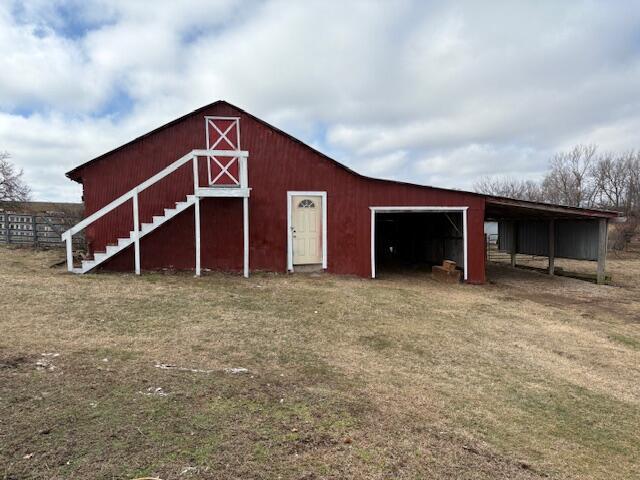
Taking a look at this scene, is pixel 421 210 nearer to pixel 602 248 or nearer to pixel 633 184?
pixel 602 248

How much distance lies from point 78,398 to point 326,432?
7.09 ft

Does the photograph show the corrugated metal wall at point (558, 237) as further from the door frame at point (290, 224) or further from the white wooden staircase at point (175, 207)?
Answer: the white wooden staircase at point (175, 207)

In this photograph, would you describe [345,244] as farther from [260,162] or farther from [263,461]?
[263,461]

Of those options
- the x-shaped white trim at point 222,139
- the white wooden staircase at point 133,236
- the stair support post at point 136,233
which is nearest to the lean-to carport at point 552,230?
the x-shaped white trim at point 222,139

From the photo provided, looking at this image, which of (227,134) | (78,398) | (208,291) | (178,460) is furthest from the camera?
(227,134)

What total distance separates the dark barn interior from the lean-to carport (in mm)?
1632

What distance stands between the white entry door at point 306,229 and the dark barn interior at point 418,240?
12.3ft

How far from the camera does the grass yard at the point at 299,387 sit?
3.22m

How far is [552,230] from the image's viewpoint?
17406 mm

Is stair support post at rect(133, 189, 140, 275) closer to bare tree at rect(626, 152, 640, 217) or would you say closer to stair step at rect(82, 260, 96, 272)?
stair step at rect(82, 260, 96, 272)

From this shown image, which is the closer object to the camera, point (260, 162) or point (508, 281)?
point (260, 162)

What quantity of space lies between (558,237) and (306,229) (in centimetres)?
1079

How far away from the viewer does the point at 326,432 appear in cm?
363

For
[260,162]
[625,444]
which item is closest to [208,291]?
[260,162]
